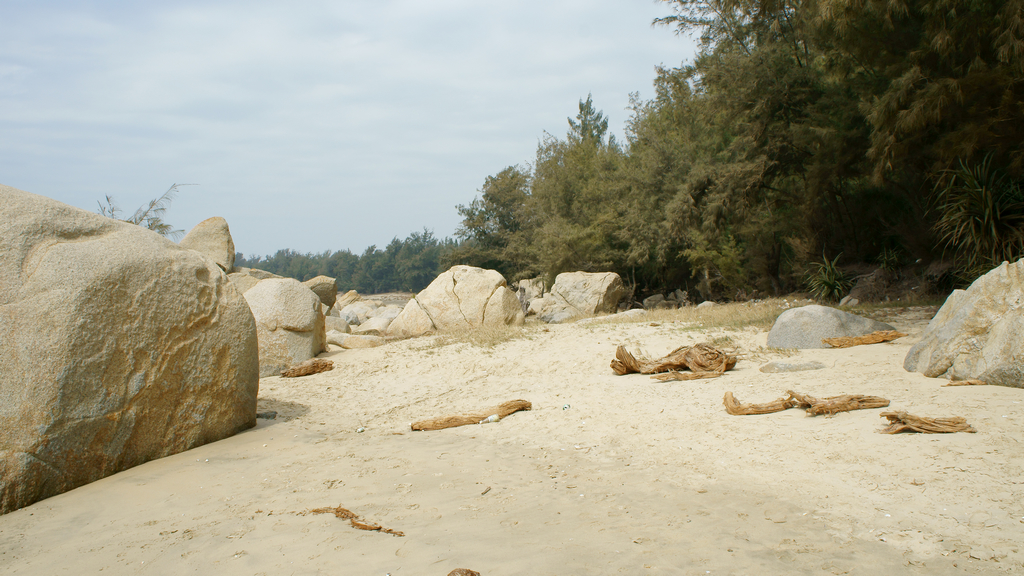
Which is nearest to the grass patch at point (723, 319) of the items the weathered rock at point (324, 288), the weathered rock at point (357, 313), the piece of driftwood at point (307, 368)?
the piece of driftwood at point (307, 368)

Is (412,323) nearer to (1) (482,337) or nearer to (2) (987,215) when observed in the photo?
(1) (482,337)

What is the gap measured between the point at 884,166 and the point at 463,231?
26767mm

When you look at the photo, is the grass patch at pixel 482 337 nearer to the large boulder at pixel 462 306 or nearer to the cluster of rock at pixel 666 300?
the large boulder at pixel 462 306

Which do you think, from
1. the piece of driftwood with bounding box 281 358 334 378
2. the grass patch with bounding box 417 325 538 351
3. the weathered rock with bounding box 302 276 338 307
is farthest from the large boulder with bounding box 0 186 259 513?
the weathered rock with bounding box 302 276 338 307

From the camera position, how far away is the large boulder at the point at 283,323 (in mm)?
8914

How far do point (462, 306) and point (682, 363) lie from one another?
20.1 ft

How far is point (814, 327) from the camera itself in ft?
24.8

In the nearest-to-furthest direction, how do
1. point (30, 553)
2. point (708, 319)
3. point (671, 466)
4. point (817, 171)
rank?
point (30, 553) < point (671, 466) < point (708, 319) < point (817, 171)

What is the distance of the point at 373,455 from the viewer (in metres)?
4.69

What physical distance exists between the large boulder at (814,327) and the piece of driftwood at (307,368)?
6.13m

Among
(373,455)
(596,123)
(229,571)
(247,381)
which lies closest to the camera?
(229,571)

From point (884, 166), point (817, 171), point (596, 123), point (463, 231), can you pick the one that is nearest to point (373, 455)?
point (884, 166)

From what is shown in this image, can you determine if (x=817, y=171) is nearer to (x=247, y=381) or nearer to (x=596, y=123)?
(x=247, y=381)

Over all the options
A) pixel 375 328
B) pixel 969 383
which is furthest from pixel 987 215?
pixel 375 328
